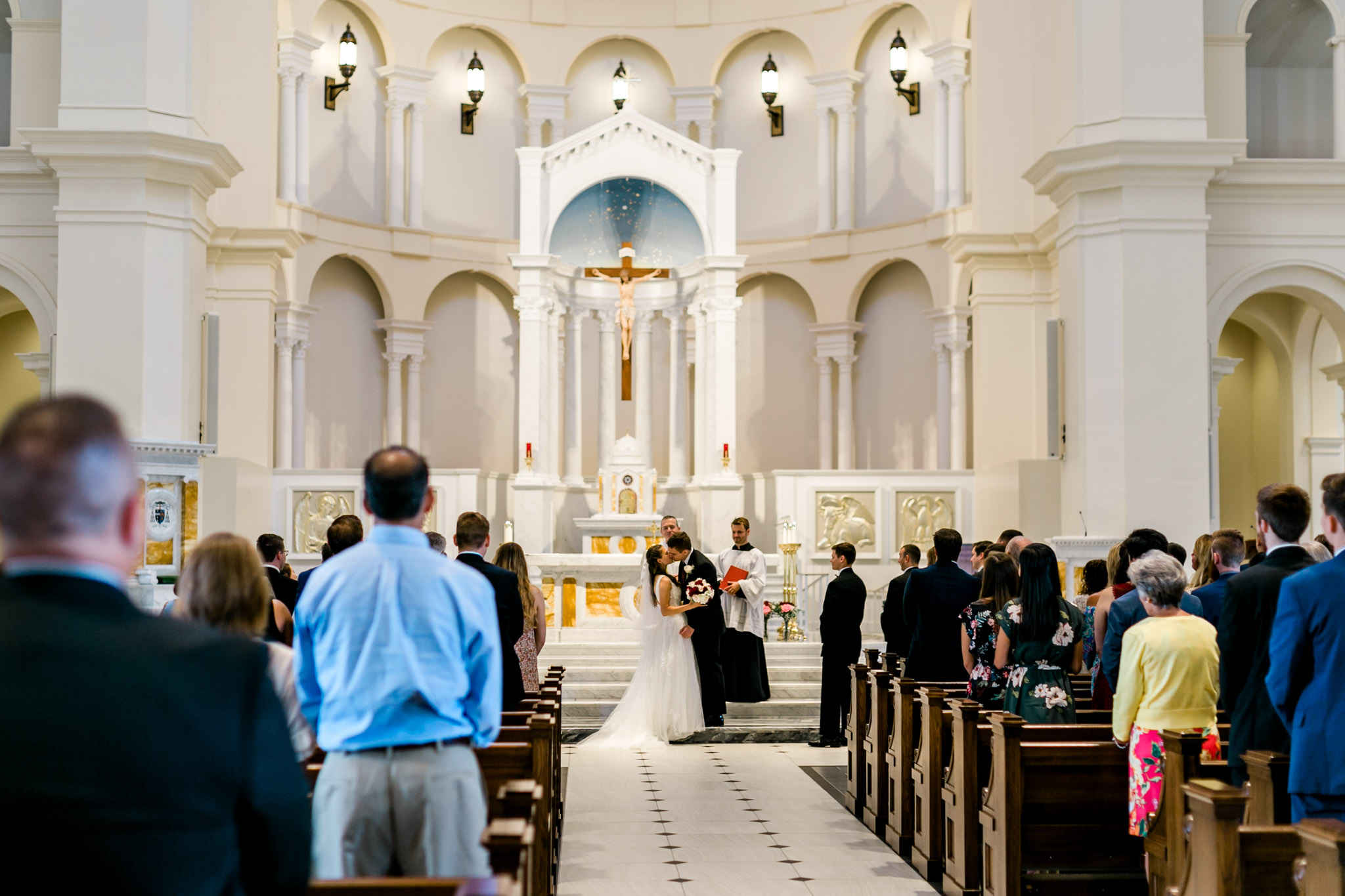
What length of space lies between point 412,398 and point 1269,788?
1593cm

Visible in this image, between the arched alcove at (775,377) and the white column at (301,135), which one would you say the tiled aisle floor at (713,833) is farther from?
A: the arched alcove at (775,377)

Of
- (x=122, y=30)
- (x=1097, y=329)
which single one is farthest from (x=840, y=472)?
(x=122, y=30)

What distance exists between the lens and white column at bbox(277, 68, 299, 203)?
1695 centimetres

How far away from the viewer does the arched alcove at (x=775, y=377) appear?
65.6ft

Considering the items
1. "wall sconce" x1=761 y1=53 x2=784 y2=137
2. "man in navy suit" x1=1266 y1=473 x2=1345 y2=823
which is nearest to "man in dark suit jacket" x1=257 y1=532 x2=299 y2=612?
"man in navy suit" x1=1266 y1=473 x2=1345 y2=823

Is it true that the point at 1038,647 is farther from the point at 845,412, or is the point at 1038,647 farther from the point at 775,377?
the point at 775,377

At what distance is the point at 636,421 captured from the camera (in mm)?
18188

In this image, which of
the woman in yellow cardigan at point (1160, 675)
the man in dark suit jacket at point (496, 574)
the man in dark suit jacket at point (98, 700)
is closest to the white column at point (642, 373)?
the man in dark suit jacket at point (496, 574)

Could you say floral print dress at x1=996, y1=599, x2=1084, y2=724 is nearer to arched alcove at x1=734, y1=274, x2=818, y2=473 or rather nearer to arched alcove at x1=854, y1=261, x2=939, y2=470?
arched alcove at x1=854, y1=261, x2=939, y2=470

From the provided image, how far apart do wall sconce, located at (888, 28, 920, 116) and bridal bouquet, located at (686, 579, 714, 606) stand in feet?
32.3

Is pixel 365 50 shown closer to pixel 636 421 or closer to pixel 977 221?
pixel 636 421

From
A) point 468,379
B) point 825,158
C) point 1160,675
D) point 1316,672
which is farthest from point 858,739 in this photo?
point 825,158

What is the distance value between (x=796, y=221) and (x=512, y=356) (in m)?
4.64

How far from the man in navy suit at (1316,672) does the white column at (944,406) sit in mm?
13793
